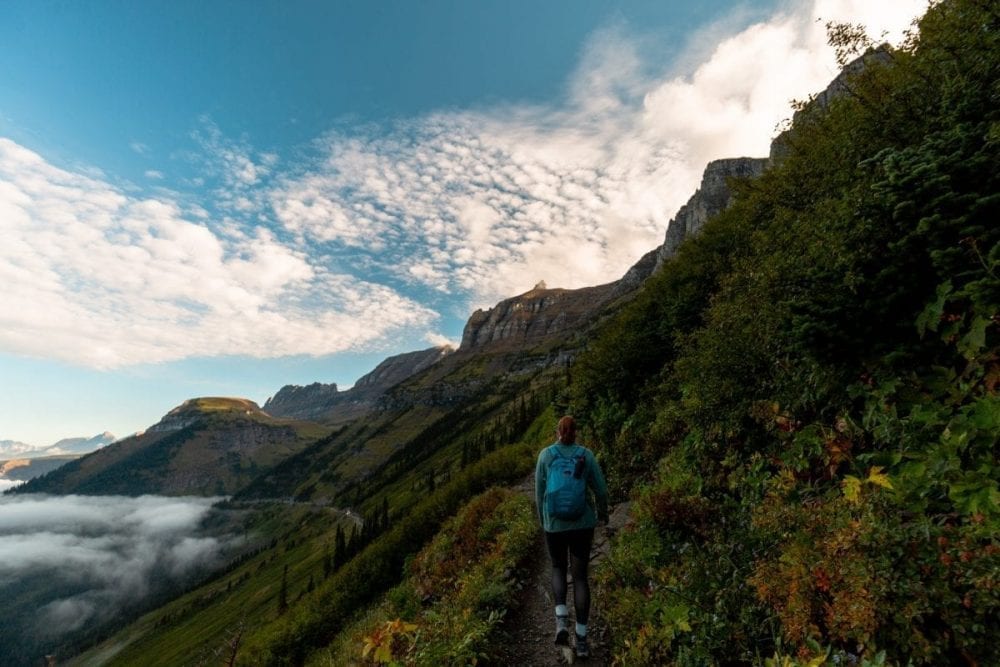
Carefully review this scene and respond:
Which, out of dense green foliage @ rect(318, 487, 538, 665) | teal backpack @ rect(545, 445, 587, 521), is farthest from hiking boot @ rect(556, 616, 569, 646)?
teal backpack @ rect(545, 445, 587, 521)

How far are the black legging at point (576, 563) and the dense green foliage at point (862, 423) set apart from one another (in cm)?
94

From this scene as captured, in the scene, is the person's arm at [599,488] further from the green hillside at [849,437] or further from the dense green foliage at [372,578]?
the dense green foliage at [372,578]

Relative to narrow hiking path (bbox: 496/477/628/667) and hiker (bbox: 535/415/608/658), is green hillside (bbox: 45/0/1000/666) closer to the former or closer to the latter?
narrow hiking path (bbox: 496/477/628/667)

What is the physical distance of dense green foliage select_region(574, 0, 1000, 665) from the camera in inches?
226

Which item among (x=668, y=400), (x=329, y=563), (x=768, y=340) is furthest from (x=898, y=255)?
(x=329, y=563)

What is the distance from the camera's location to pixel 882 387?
823cm

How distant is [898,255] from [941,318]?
132 cm

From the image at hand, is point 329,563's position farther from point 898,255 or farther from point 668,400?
point 898,255

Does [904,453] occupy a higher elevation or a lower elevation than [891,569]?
higher

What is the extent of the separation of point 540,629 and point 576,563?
9.57 ft

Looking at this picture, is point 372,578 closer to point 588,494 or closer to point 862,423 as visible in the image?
point 588,494

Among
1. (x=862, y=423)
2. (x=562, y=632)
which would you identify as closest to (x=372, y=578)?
(x=562, y=632)

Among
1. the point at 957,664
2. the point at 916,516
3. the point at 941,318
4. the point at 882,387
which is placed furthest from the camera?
the point at 882,387

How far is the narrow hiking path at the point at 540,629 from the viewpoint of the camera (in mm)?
9117
